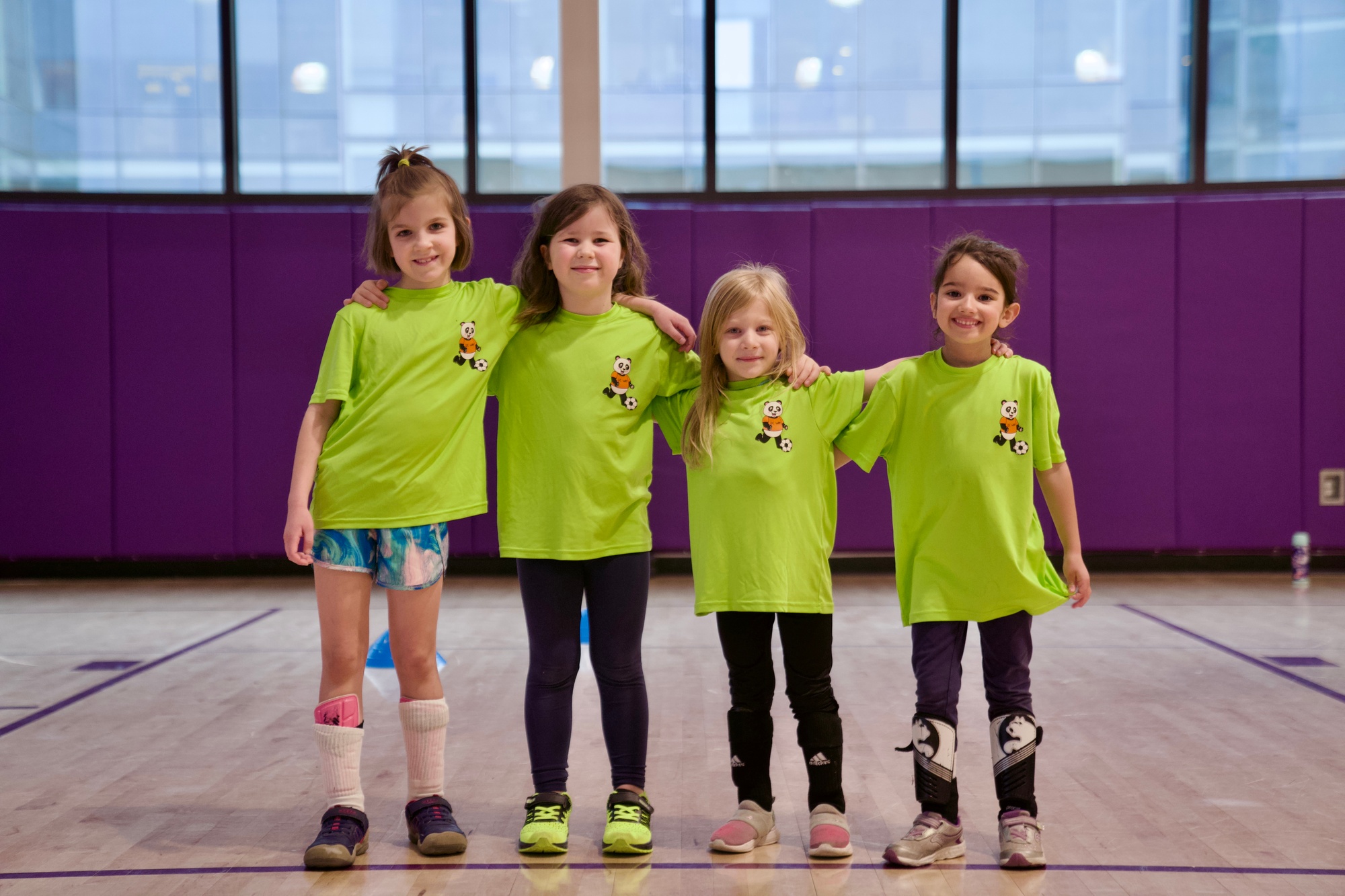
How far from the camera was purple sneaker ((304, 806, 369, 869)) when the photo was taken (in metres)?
1.69

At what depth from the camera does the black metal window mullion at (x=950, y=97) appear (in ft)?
16.8

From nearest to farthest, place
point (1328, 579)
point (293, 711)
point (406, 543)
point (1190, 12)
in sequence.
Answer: point (406, 543)
point (293, 711)
point (1328, 579)
point (1190, 12)

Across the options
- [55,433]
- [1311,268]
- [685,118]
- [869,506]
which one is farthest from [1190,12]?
[55,433]

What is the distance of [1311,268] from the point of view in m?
4.96

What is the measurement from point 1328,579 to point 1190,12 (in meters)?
2.72

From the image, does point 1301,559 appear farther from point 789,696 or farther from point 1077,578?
point 789,696

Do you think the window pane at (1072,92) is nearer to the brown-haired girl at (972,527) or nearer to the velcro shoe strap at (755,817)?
the brown-haired girl at (972,527)

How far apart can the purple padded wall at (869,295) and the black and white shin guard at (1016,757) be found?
10.8 ft

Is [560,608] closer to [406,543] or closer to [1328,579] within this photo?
[406,543]

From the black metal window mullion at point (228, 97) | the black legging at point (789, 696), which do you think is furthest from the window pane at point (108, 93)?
the black legging at point (789, 696)

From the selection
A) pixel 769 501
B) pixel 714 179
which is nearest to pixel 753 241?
pixel 714 179

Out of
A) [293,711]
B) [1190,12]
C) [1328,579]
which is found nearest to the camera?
[293,711]

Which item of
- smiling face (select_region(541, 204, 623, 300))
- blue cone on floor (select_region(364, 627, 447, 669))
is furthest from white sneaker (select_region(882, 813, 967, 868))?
blue cone on floor (select_region(364, 627, 447, 669))

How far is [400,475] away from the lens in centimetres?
176
